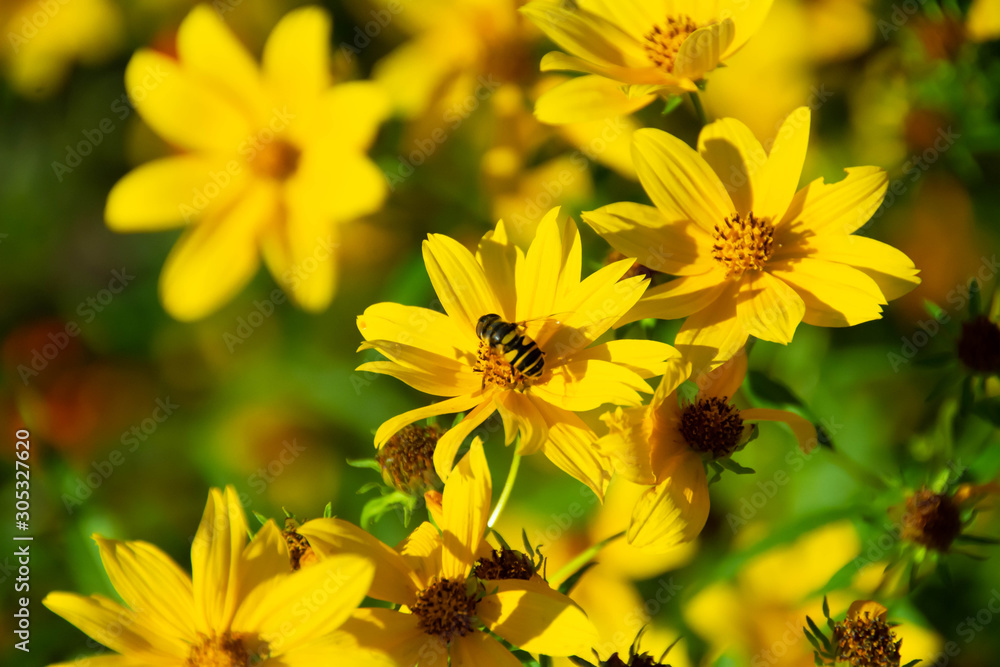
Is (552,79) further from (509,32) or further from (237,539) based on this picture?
(237,539)

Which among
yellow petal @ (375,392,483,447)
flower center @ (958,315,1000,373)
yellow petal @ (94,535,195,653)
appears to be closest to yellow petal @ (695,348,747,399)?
yellow petal @ (375,392,483,447)

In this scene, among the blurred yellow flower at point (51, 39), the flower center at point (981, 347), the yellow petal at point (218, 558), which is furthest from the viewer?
the blurred yellow flower at point (51, 39)

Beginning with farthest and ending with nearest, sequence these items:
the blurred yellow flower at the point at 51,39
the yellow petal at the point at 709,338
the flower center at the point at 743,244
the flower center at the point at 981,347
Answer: the blurred yellow flower at the point at 51,39 → the flower center at the point at 981,347 → the flower center at the point at 743,244 → the yellow petal at the point at 709,338

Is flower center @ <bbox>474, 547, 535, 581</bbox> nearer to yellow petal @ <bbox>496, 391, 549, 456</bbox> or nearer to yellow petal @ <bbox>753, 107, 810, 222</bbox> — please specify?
yellow petal @ <bbox>496, 391, 549, 456</bbox>

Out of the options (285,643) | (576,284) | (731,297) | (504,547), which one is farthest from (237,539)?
(731,297)

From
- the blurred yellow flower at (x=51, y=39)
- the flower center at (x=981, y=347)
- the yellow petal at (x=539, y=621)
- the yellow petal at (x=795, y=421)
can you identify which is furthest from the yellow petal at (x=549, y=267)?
the blurred yellow flower at (x=51, y=39)

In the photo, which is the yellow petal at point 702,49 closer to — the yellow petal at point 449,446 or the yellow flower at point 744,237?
the yellow flower at point 744,237
